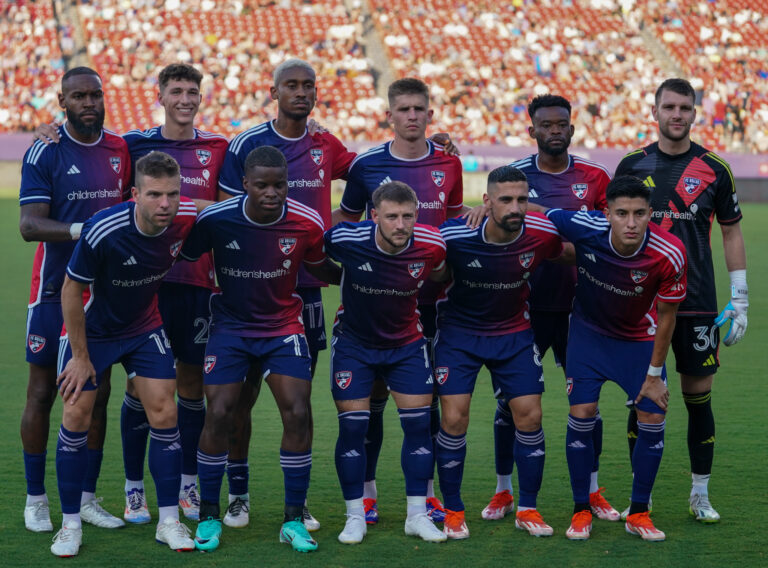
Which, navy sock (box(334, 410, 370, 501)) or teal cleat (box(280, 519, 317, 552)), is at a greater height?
navy sock (box(334, 410, 370, 501))

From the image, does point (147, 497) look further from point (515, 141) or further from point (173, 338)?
point (515, 141)

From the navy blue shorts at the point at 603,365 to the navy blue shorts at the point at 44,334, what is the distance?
8.72 feet

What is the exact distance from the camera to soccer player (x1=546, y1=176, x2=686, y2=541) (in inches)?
194

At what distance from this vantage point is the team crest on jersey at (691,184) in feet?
17.4

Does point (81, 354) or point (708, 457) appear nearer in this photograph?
point (81, 354)

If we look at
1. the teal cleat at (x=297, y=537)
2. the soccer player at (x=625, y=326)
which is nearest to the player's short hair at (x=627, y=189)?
the soccer player at (x=625, y=326)

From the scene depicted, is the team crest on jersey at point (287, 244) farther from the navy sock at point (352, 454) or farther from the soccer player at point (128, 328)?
the navy sock at point (352, 454)

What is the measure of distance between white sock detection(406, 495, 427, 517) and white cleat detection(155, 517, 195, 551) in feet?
3.58

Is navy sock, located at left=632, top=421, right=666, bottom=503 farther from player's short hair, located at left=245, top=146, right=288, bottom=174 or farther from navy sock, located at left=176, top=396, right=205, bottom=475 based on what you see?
navy sock, located at left=176, top=396, right=205, bottom=475

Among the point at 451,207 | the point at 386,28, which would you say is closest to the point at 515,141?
the point at 386,28

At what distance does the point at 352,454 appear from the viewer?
4.96 meters

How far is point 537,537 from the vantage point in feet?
16.3

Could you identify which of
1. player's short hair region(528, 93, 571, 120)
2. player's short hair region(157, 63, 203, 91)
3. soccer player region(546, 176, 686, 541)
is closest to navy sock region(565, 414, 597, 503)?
soccer player region(546, 176, 686, 541)

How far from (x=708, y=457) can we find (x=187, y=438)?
2852 millimetres
